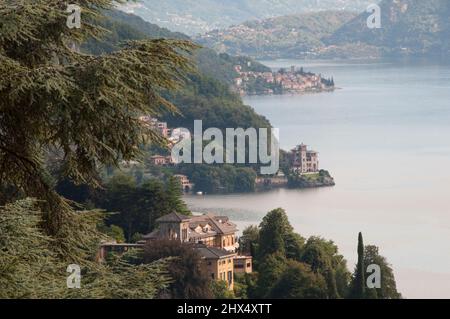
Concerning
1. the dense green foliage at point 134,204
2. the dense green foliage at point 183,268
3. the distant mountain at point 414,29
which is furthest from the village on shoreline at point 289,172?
the distant mountain at point 414,29

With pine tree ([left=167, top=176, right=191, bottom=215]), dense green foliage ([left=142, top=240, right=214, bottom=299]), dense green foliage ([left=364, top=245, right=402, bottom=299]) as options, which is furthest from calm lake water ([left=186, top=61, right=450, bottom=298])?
dense green foliage ([left=142, top=240, right=214, bottom=299])

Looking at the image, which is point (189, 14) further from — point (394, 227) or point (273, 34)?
point (394, 227)

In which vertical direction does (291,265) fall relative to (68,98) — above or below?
below

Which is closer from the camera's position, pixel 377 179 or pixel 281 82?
pixel 377 179

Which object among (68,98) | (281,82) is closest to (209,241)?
(68,98)

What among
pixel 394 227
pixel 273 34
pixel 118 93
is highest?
pixel 273 34

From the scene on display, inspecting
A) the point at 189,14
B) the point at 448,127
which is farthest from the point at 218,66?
the point at 189,14

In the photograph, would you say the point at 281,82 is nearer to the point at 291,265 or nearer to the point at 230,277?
the point at 291,265

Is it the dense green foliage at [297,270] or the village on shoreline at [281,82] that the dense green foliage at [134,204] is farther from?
the village on shoreline at [281,82]
